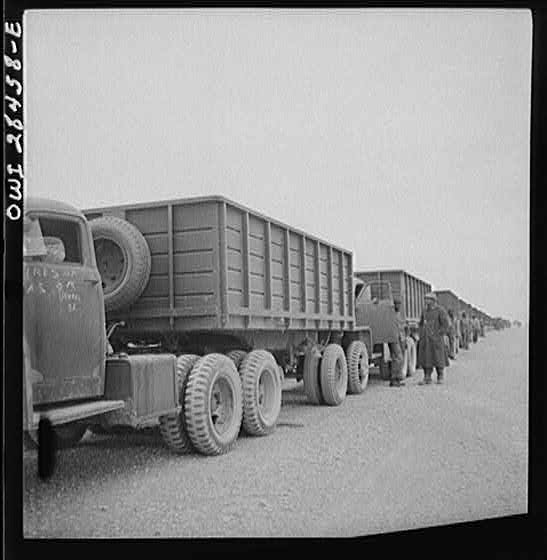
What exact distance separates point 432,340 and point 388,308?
0.29 meters

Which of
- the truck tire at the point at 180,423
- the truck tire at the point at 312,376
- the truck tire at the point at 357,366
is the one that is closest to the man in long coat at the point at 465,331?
the truck tire at the point at 357,366

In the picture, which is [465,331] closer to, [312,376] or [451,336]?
[451,336]

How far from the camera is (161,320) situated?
10.6 ft

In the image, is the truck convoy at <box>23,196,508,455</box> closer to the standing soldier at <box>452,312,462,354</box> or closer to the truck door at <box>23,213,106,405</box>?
the truck door at <box>23,213,106,405</box>

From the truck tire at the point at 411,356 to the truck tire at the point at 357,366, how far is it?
0.22 metres

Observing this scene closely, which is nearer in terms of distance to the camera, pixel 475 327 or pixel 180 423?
pixel 180 423

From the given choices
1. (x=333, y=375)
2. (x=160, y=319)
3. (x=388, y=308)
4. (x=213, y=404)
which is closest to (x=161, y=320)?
(x=160, y=319)

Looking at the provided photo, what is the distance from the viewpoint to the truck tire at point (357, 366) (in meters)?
3.65

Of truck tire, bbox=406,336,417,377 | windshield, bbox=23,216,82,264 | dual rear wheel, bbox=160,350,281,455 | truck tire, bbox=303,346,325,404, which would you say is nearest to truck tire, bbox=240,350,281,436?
dual rear wheel, bbox=160,350,281,455

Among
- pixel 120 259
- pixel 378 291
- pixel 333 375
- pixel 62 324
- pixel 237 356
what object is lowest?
pixel 333 375

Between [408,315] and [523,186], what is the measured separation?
786mm

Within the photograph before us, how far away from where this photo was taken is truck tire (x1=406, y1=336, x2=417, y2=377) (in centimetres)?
374

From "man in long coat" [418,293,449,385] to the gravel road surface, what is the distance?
0.23 feet

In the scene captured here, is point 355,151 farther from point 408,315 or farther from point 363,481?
point 363,481
